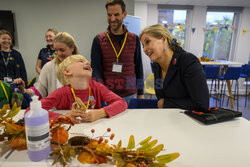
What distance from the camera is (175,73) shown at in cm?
133

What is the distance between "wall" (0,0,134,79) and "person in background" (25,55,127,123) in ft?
10.1

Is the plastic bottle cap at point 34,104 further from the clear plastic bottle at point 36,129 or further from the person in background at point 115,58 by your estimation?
the person in background at point 115,58

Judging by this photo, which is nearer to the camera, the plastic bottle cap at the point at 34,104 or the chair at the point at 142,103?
the plastic bottle cap at the point at 34,104

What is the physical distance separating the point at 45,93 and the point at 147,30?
1.12 metres

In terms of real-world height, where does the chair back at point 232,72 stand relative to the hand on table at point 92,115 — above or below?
below

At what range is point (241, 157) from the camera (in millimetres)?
663

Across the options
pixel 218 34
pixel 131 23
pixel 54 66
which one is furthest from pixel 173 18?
pixel 54 66

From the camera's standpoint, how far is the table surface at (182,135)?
2.05 ft

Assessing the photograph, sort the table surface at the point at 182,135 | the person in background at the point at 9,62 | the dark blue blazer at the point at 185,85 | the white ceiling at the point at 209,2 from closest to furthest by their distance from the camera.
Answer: the table surface at the point at 182,135
the dark blue blazer at the point at 185,85
the person in background at the point at 9,62
the white ceiling at the point at 209,2

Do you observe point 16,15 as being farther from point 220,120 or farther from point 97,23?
point 220,120

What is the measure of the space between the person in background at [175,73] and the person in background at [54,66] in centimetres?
68

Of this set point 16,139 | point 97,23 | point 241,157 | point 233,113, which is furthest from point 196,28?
point 16,139

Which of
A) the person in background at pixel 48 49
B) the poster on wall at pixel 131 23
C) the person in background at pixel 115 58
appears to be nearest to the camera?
the person in background at pixel 115 58

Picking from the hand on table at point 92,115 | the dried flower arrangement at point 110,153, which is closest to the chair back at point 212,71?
the hand on table at point 92,115
